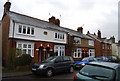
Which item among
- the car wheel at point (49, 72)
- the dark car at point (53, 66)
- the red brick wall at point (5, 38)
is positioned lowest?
the car wheel at point (49, 72)

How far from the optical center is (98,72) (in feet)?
14.1

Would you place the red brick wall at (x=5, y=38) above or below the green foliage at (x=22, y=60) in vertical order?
above

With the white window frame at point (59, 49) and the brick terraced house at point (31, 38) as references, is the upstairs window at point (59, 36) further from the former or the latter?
the white window frame at point (59, 49)

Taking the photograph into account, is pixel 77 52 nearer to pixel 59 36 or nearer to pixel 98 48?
pixel 59 36

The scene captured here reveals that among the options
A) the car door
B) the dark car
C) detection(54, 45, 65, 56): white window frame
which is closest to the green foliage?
the dark car

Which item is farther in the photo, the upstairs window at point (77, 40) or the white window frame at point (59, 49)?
the upstairs window at point (77, 40)

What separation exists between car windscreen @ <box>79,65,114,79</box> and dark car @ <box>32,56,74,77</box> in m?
5.34

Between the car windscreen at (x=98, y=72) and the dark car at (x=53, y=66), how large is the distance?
210 inches

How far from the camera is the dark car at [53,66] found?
371 inches

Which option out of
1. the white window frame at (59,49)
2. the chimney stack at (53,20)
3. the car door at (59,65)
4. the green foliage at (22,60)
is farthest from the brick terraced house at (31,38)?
the car door at (59,65)

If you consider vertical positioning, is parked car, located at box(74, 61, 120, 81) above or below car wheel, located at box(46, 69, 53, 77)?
above

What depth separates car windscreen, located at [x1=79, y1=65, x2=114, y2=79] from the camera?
13.3ft

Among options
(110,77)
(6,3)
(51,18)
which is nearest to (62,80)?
(110,77)

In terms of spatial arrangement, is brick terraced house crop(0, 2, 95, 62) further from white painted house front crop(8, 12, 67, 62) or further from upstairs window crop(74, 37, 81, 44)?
upstairs window crop(74, 37, 81, 44)
